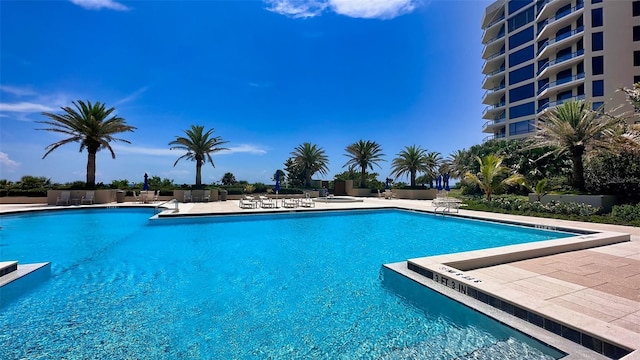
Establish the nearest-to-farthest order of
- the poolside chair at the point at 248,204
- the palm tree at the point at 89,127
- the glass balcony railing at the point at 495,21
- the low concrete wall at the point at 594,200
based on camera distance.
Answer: the low concrete wall at the point at 594,200, the poolside chair at the point at 248,204, the palm tree at the point at 89,127, the glass balcony railing at the point at 495,21

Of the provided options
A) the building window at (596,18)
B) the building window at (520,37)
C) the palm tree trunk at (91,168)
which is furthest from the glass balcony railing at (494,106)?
the palm tree trunk at (91,168)

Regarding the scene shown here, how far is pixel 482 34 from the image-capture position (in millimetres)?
45062

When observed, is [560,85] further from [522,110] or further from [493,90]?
[493,90]

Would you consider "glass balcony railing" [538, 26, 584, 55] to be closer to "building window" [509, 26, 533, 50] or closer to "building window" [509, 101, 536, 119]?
"building window" [509, 26, 533, 50]

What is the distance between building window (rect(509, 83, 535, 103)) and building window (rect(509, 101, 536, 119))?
0.99m

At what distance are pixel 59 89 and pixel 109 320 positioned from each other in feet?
71.4

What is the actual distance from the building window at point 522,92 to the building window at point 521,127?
328 centimetres

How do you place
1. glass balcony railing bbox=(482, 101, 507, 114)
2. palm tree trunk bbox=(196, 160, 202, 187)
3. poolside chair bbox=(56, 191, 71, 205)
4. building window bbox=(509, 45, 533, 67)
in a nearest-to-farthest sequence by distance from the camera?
poolside chair bbox=(56, 191, 71, 205), palm tree trunk bbox=(196, 160, 202, 187), building window bbox=(509, 45, 533, 67), glass balcony railing bbox=(482, 101, 507, 114)

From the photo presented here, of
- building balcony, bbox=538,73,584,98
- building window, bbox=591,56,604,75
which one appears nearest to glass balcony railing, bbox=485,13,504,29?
building balcony, bbox=538,73,584,98

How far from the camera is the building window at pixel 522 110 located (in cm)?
3525

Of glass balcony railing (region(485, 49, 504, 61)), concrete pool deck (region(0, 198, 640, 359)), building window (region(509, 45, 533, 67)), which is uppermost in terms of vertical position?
glass balcony railing (region(485, 49, 504, 61))

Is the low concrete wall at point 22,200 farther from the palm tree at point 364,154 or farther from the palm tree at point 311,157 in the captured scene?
the palm tree at point 364,154

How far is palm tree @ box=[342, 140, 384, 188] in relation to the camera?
103 feet

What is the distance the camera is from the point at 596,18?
93.2 feet
